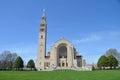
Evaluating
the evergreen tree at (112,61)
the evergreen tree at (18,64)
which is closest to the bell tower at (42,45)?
the evergreen tree at (18,64)

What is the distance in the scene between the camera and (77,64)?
89688 millimetres

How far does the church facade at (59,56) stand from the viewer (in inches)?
3420

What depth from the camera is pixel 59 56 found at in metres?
90.4

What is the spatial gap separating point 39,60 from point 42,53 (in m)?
2.77

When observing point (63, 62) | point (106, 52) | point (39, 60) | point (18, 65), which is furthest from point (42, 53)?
point (106, 52)

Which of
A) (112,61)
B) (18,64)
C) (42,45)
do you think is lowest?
(18,64)

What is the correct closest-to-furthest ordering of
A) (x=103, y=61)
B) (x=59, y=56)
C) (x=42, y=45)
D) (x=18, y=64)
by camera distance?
(x=18, y=64)
(x=103, y=61)
(x=42, y=45)
(x=59, y=56)

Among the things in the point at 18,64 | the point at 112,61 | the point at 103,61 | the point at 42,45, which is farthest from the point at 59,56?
the point at 112,61

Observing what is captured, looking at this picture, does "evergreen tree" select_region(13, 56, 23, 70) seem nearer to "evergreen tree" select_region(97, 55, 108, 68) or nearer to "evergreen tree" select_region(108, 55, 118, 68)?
"evergreen tree" select_region(97, 55, 108, 68)

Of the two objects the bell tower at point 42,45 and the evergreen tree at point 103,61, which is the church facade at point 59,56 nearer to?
the bell tower at point 42,45

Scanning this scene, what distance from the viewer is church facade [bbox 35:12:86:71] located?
3420 inches

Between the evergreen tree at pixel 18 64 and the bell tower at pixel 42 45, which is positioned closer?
the evergreen tree at pixel 18 64

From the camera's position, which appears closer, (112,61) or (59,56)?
(112,61)

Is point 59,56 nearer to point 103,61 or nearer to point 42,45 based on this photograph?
point 42,45
